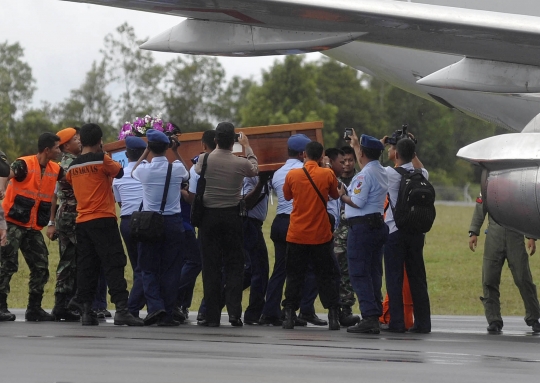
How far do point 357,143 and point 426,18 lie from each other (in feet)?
10.9

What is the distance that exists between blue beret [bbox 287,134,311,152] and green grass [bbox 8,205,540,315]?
457 cm

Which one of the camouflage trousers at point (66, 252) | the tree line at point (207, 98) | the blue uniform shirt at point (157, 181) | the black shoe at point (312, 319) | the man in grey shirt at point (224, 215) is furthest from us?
the tree line at point (207, 98)

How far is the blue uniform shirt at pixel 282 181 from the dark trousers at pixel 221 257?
29.5 inches

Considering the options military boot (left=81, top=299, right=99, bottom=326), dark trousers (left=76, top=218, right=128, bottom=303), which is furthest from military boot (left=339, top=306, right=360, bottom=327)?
military boot (left=81, top=299, right=99, bottom=326)

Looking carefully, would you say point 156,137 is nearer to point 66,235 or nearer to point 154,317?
point 66,235

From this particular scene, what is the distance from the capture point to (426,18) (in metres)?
8.17

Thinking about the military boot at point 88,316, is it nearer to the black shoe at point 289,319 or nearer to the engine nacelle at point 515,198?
the black shoe at point 289,319

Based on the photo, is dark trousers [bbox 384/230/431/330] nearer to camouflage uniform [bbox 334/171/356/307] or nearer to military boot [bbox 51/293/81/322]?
camouflage uniform [bbox 334/171/356/307]

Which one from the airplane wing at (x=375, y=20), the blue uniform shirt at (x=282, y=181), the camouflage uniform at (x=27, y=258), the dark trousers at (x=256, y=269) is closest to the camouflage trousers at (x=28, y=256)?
the camouflage uniform at (x=27, y=258)

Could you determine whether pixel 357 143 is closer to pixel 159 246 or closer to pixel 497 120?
pixel 497 120

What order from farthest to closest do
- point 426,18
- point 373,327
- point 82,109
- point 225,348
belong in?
point 82,109 → point 373,327 → point 225,348 → point 426,18

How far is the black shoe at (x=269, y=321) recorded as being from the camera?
11867 millimetres

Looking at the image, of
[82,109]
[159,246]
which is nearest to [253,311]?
[159,246]

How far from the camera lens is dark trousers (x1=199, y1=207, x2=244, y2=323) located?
1110cm
